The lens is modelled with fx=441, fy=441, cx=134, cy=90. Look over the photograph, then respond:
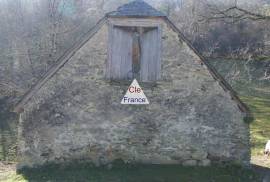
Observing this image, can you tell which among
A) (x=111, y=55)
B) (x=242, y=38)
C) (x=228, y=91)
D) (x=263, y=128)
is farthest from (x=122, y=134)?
(x=242, y=38)

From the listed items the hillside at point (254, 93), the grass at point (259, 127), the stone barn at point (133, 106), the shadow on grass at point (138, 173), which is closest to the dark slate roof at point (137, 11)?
the stone barn at point (133, 106)

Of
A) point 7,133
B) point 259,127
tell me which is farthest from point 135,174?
point 259,127

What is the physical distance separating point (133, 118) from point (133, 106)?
344mm

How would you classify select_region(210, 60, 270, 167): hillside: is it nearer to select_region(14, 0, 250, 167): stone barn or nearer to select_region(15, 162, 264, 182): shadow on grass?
select_region(15, 162, 264, 182): shadow on grass

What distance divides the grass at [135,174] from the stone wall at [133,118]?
0.26 metres

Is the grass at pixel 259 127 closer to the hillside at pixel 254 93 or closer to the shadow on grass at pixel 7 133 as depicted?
the hillside at pixel 254 93

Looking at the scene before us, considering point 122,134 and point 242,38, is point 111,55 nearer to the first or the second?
point 122,134

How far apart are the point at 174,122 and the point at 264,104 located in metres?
17.9

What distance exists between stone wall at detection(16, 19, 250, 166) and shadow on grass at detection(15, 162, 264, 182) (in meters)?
0.24

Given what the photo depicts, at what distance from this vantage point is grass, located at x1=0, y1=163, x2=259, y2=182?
38.1ft

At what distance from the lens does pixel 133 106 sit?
12.4 m

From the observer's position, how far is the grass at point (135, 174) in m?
11.6

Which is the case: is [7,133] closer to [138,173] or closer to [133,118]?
[133,118]

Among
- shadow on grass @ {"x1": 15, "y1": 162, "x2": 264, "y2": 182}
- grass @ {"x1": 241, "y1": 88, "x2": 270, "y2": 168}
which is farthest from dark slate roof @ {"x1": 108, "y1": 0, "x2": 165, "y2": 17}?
grass @ {"x1": 241, "y1": 88, "x2": 270, "y2": 168}
